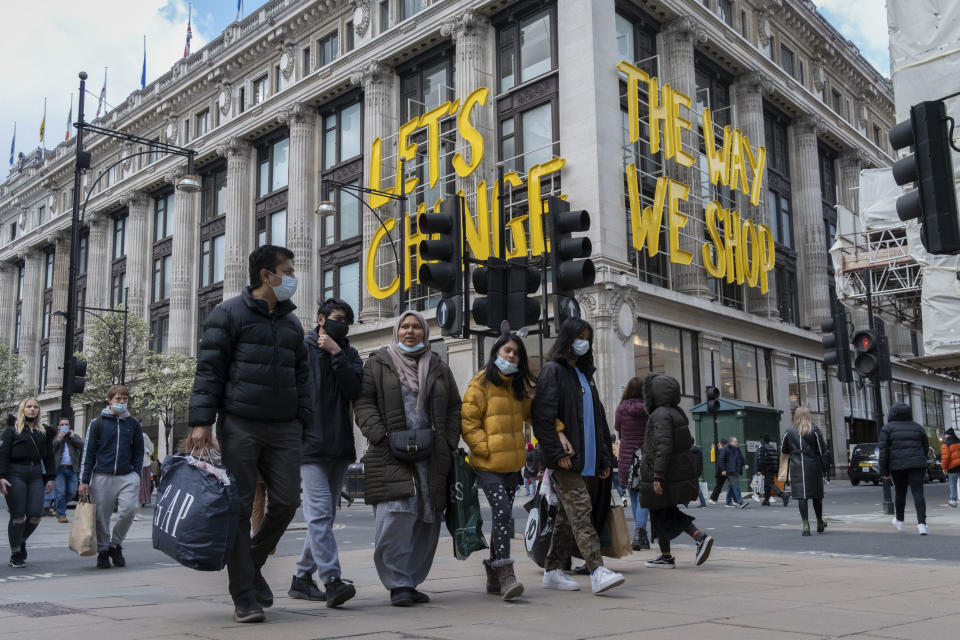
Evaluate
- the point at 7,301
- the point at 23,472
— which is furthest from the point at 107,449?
the point at 7,301

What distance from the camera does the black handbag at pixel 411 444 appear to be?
6012mm

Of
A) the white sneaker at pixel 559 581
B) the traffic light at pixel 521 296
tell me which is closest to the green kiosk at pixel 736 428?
the traffic light at pixel 521 296

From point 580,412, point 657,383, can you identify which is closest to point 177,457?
point 580,412

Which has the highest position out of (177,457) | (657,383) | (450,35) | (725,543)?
(450,35)

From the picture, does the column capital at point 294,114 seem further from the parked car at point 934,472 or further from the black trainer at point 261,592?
the black trainer at point 261,592

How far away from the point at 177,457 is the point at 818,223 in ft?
143

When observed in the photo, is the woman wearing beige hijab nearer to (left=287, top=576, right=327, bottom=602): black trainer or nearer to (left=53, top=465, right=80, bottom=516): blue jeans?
(left=287, top=576, right=327, bottom=602): black trainer

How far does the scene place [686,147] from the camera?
35.0 metres

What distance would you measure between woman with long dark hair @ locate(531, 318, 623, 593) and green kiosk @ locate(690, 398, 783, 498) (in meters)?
21.3

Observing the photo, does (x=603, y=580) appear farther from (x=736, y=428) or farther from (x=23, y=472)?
(x=736, y=428)

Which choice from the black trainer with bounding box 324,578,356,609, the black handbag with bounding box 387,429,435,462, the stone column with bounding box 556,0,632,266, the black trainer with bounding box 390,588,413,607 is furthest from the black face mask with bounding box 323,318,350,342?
the stone column with bounding box 556,0,632,266

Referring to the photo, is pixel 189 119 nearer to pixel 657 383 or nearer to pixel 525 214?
pixel 525 214

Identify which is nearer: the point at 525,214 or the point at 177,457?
the point at 177,457

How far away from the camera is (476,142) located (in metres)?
33.0
